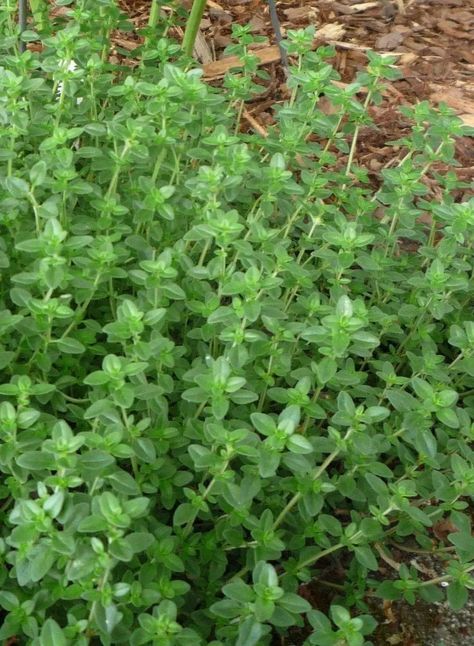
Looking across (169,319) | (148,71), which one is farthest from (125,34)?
(169,319)

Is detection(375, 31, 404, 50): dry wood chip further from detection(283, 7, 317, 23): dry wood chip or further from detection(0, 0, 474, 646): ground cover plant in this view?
detection(0, 0, 474, 646): ground cover plant

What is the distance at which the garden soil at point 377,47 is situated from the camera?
3.81 m

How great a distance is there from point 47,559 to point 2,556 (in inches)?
10.0

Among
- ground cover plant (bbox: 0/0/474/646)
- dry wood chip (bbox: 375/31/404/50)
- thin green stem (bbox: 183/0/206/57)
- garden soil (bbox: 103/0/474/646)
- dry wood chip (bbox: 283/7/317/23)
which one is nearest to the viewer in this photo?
ground cover plant (bbox: 0/0/474/646)

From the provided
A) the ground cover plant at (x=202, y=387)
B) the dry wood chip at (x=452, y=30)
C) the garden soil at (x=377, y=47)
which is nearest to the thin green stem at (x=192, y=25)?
the garden soil at (x=377, y=47)

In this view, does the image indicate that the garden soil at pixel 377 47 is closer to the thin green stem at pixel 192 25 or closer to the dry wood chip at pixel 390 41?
the dry wood chip at pixel 390 41

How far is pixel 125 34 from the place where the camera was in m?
4.30

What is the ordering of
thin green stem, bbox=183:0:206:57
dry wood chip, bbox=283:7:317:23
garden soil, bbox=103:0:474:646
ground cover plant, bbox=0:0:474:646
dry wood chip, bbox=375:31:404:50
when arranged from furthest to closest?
dry wood chip, bbox=283:7:317:23
dry wood chip, bbox=375:31:404:50
garden soil, bbox=103:0:474:646
thin green stem, bbox=183:0:206:57
ground cover plant, bbox=0:0:474:646

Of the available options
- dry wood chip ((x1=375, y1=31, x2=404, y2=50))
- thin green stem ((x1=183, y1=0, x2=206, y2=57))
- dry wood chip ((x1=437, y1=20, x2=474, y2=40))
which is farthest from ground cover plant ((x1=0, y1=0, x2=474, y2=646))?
dry wood chip ((x1=437, y1=20, x2=474, y2=40))

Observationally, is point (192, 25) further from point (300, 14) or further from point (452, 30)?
point (452, 30)

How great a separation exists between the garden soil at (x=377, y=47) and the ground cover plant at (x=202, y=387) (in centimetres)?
101

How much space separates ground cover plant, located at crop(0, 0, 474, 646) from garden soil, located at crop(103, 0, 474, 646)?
Result: 3.32 feet

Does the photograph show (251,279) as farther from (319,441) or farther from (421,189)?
(421,189)

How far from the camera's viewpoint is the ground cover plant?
68.0 inches
